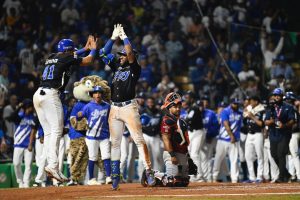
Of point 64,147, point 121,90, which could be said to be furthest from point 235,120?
point 121,90

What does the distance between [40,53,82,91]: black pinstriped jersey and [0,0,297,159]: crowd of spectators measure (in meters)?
8.78

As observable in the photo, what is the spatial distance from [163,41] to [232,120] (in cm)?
737

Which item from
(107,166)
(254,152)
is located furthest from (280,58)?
(107,166)

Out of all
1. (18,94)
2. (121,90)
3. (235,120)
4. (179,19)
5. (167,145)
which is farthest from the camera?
(179,19)

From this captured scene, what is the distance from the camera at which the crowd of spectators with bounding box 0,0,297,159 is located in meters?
24.3

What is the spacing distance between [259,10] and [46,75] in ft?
53.3

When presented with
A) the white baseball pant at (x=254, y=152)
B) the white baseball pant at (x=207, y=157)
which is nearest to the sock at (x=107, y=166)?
the white baseball pant at (x=254, y=152)

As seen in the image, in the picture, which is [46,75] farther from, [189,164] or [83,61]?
[189,164]

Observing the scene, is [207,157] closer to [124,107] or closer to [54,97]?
[124,107]

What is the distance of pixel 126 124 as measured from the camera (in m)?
14.7

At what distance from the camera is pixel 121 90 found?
48.1 ft

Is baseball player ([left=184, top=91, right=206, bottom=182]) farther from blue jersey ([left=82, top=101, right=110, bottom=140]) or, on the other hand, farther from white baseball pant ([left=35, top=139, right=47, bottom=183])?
white baseball pant ([left=35, top=139, right=47, bottom=183])

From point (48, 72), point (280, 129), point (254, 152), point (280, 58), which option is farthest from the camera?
point (280, 58)

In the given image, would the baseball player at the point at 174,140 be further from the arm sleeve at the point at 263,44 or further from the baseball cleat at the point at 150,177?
the arm sleeve at the point at 263,44
